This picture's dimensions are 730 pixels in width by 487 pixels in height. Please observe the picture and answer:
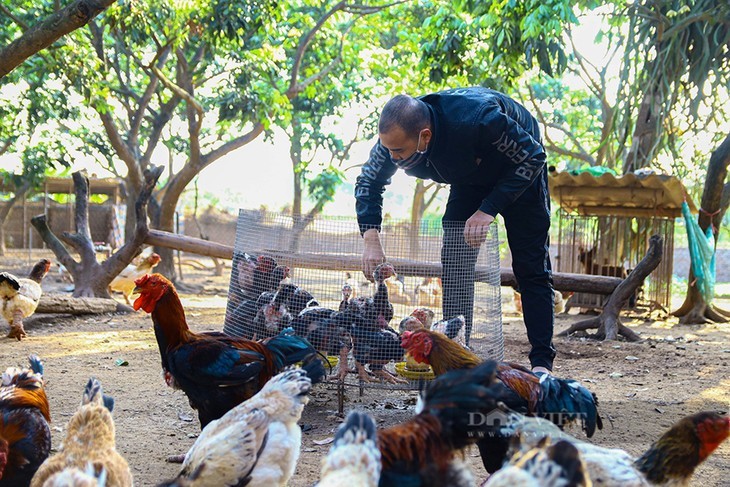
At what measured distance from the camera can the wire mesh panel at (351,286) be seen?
14.6 ft

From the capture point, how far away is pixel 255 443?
278cm

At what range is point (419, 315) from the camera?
4910mm

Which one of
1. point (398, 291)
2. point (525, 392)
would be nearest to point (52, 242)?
point (398, 291)

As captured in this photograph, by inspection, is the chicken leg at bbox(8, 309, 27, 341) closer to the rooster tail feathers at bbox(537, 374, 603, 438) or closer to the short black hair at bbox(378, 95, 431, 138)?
the short black hair at bbox(378, 95, 431, 138)

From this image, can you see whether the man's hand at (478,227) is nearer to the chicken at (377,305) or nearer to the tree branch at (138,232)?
the chicken at (377,305)

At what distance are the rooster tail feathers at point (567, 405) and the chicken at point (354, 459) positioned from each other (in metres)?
1.22

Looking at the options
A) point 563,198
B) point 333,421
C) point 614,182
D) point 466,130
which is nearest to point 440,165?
point 466,130

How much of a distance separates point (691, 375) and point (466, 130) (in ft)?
11.9

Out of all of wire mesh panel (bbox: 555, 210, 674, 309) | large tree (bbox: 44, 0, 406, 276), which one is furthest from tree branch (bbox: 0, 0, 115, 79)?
wire mesh panel (bbox: 555, 210, 674, 309)

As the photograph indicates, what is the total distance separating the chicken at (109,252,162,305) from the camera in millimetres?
10250

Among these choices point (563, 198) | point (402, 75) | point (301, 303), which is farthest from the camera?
point (402, 75)

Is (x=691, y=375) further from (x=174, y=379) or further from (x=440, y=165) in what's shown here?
(x=174, y=379)

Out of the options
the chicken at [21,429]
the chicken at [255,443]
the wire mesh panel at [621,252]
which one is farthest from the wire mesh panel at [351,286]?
the wire mesh panel at [621,252]

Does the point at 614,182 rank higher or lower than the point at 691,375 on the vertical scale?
higher
